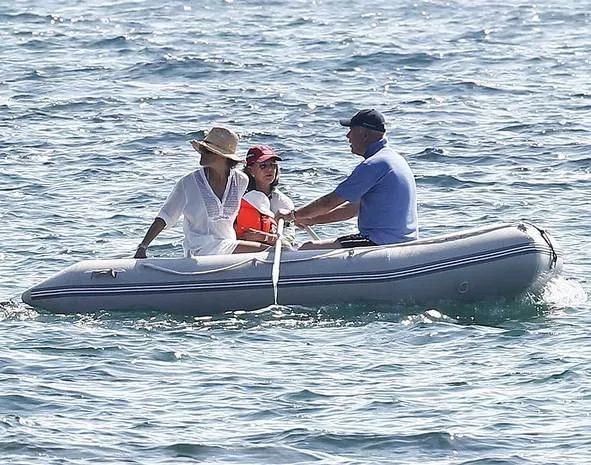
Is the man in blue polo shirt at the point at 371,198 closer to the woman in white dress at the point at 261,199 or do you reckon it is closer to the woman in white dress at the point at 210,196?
the woman in white dress at the point at 261,199

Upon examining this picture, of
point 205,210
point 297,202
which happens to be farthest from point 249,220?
point 297,202

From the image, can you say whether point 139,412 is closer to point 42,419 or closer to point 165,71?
point 42,419

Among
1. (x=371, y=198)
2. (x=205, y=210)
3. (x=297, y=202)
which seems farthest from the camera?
(x=297, y=202)

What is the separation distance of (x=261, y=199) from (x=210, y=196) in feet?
2.18

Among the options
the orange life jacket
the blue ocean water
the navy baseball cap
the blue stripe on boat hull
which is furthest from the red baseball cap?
the blue ocean water

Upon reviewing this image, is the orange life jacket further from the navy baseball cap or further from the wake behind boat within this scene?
the navy baseball cap

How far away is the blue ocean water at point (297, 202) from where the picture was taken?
7875 millimetres

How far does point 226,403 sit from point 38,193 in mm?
6281

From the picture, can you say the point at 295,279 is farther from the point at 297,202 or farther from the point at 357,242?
the point at 297,202

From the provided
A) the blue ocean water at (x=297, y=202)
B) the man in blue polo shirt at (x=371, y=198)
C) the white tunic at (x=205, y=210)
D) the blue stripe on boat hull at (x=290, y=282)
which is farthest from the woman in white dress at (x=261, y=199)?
the blue ocean water at (x=297, y=202)

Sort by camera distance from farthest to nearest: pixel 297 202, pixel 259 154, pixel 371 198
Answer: pixel 297 202 < pixel 259 154 < pixel 371 198

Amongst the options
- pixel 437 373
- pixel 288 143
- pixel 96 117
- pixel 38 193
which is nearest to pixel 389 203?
pixel 437 373

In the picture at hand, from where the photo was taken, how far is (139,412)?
8.07 meters

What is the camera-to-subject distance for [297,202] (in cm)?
1381
